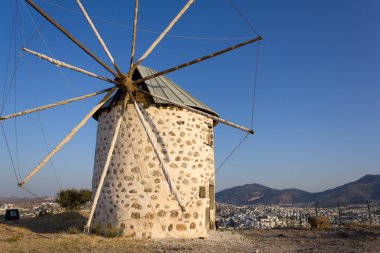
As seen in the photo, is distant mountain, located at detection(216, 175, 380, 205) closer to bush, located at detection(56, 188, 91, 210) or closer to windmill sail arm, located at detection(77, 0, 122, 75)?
bush, located at detection(56, 188, 91, 210)

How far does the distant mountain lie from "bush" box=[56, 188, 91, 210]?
56.0 metres

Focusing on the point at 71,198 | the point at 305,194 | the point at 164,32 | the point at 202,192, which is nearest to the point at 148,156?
the point at 202,192

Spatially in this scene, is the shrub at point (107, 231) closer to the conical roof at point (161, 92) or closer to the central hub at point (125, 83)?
the conical roof at point (161, 92)

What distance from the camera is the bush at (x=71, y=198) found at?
20.2 metres

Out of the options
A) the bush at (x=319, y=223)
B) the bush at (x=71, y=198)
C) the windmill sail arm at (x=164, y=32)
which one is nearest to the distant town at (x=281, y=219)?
the bush at (x=319, y=223)

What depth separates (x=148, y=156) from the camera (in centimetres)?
1030

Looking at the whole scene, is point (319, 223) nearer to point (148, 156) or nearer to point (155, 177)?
point (155, 177)

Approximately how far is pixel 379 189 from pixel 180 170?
3381 inches

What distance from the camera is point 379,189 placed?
266 ft

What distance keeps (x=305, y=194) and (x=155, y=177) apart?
97486mm

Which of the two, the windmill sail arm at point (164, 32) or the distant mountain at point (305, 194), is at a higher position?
the windmill sail arm at point (164, 32)

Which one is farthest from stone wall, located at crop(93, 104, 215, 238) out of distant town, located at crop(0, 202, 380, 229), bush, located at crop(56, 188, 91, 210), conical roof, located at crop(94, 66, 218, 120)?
bush, located at crop(56, 188, 91, 210)

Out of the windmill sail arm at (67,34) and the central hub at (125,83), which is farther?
the central hub at (125,83)

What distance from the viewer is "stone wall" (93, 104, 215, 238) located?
9961mm
